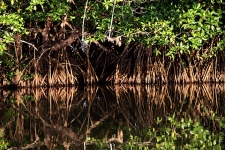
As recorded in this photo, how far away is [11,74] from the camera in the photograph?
10.8 m

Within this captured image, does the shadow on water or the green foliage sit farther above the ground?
the green foliage

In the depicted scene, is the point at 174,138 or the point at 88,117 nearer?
the point at 174,138

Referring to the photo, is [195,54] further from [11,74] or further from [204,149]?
[204,149]

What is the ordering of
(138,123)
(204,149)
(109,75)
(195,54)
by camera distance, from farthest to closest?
1. (109,75)
2. (195,54)
3. (138,123)
4. (204,149)

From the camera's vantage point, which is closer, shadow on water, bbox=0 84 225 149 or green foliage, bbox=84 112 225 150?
green foliage, bbox=84 112 225 150

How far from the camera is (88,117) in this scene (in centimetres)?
552

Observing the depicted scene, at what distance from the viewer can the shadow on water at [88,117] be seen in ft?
13.2

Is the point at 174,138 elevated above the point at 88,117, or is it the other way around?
the point at 174,138

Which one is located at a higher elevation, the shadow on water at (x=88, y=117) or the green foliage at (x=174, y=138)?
the green foliage at (x=174, y=138)

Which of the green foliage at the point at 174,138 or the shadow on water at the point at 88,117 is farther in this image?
the shadow on water at the point at 88,117

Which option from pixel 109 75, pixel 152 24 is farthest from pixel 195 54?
pixel 152 24

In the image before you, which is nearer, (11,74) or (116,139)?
(116,139)

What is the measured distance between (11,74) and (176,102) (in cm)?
496

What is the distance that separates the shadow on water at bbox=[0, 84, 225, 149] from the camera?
402 cm
